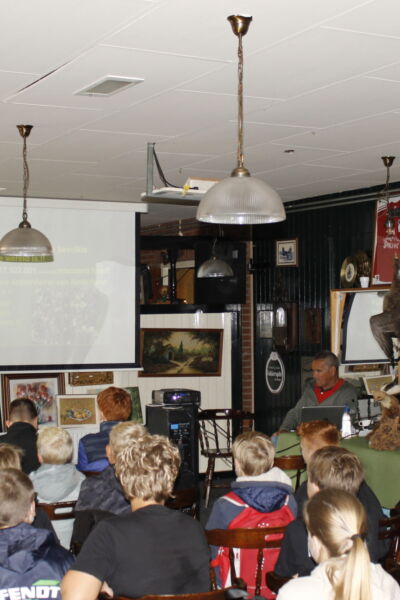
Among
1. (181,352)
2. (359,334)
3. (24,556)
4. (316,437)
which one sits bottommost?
(24,556)

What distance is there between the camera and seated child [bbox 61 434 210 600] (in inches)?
106

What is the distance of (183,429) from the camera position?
7.18 metres

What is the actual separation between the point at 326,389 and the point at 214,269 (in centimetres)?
232

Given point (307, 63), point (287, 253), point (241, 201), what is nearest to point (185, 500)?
point (241, 201)

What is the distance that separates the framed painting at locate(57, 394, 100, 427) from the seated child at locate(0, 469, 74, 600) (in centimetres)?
564

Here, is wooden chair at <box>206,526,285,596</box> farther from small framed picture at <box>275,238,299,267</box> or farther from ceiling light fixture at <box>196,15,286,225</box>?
small framed picture at <box>275,238,299,267</box>

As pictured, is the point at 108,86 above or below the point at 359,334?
above

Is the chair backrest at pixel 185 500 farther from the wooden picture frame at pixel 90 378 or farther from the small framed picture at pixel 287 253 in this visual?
the small framed picture at pixel 287 253

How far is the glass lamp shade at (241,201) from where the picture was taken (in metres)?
3.91

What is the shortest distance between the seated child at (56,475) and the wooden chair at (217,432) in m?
3.76

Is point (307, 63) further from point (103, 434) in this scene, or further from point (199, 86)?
point (103, 434)

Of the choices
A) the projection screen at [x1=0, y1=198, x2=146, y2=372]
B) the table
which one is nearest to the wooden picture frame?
the projection screen at [x1=0, y1=198, x2=146, y2=372]

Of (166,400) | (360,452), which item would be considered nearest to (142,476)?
(360,452)

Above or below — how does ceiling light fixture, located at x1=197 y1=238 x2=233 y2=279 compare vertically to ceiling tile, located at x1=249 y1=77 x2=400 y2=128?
below
